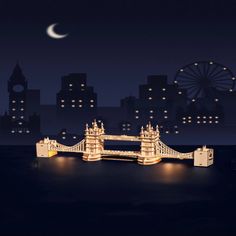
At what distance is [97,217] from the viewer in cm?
12394

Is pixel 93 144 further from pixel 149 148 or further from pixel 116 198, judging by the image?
pixel 116 198

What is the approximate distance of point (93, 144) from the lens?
638 ft

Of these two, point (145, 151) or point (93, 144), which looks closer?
point (145, 151)

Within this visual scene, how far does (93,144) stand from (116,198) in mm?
55395

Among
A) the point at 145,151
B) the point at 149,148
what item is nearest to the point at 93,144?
the point at 145,151

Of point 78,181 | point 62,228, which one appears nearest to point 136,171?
point 78,181

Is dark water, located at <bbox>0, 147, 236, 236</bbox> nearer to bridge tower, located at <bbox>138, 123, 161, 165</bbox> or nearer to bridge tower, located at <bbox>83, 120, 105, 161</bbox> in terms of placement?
bridge tower, located at <bbox>138, 123, 161, 165</bbox>

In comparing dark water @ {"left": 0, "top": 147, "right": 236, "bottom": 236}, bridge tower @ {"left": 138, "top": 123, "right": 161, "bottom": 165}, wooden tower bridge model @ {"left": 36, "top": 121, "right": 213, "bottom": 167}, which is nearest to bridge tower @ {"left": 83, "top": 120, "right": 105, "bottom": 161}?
wooden tower bridge model @ {"left": 36, "top": 121, "right": 213, "bottom": 167}

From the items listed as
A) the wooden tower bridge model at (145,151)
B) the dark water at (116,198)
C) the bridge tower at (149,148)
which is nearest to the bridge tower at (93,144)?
the wooden tower bridge model at (145,151)

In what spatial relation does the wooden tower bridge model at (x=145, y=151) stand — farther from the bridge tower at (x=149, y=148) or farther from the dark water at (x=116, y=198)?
the dark water at (x=116, y=198)

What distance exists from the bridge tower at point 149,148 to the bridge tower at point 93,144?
690 inches

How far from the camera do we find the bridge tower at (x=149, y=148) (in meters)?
181

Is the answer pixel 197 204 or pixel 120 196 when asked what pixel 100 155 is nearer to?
pixel 120 196

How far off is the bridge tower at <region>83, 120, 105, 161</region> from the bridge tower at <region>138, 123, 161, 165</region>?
690 inches
